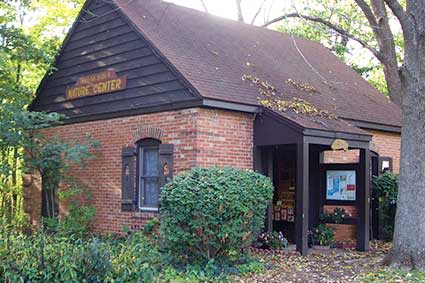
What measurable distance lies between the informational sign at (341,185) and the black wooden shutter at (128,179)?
480 centimetres

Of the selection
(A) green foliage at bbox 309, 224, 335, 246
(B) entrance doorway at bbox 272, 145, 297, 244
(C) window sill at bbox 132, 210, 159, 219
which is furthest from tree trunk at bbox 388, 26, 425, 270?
(C) window sill at bbox 132, 210, 159, 219

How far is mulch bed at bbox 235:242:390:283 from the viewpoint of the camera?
951 centimetres

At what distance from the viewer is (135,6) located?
14.7m

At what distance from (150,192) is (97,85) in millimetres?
3255

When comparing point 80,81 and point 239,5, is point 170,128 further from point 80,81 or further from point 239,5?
point 239,5

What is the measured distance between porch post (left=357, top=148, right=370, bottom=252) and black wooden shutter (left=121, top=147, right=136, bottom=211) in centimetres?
515

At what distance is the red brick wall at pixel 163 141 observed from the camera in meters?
11.8

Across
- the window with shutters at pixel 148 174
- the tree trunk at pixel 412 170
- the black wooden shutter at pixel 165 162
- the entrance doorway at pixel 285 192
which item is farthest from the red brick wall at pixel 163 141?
the tree trunk at pixel 412 170

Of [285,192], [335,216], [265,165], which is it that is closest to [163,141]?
[265,165]

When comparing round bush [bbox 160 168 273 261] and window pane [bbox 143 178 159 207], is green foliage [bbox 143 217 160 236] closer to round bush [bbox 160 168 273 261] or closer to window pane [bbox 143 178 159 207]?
window pane [bbox 143 178 159 207]

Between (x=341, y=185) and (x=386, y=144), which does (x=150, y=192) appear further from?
(x=386, y=144)

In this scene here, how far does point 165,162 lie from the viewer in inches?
483

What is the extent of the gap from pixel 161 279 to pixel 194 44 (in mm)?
6905

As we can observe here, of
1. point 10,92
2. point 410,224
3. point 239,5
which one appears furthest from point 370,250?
point 239,5
